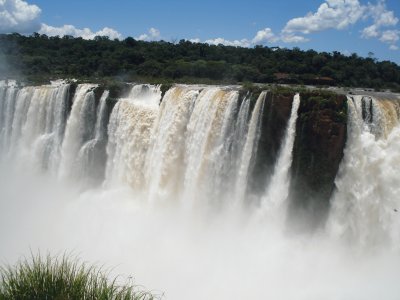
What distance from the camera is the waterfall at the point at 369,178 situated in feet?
40.4

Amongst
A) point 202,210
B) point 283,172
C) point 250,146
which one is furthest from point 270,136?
point 202,210

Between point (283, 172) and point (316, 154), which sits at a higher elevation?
point (316, 154)

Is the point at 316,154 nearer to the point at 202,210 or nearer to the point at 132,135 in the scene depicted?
the point at 202,210

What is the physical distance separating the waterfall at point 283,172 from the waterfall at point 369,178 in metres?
1.48

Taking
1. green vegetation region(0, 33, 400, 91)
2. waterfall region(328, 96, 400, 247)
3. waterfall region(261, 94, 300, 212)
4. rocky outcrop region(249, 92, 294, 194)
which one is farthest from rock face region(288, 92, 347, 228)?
green vegetation region(0, 33, 400, 91)

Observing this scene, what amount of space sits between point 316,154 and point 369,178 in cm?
160

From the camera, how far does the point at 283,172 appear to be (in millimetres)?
13828

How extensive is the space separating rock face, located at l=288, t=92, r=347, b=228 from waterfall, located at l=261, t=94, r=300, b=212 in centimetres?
15

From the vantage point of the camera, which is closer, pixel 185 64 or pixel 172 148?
pixel 172 148

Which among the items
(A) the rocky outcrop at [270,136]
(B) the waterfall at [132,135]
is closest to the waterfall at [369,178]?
(A) the rocky outcrop at [270,136]

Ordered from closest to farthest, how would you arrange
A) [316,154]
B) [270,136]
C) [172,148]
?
[316,154] < [270,136] < [172,148]

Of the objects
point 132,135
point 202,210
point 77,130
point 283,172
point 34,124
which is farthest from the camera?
point 34,124

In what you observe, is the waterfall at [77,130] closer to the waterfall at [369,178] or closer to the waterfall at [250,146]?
the waterfall at [250,146]

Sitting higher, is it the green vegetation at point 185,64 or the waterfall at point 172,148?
the green vegetation at point 185,64
